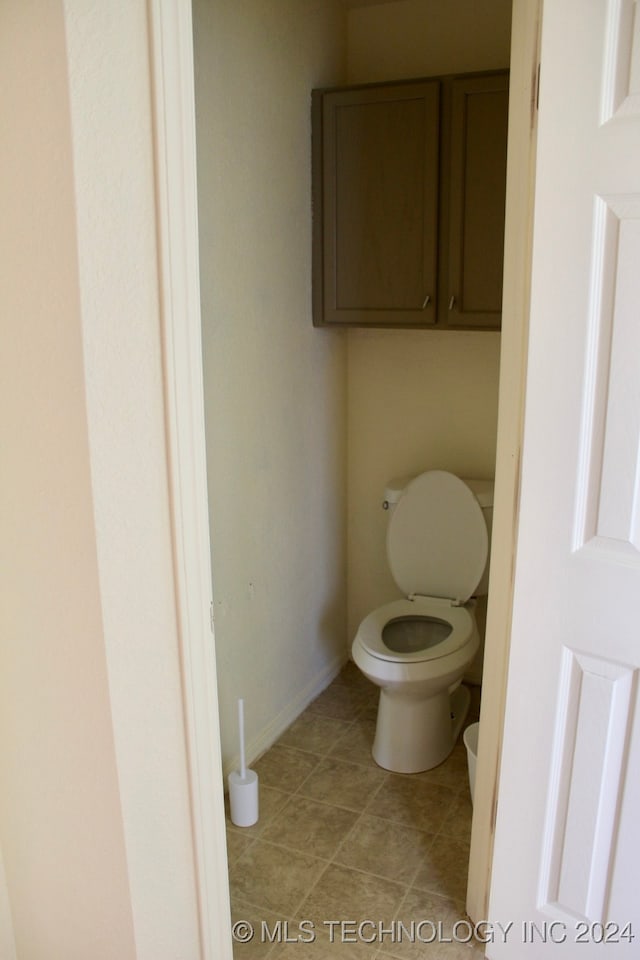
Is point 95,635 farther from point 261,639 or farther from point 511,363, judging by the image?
point 261,639

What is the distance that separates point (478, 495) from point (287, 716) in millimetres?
1014

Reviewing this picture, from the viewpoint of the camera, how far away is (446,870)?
6.68 ft

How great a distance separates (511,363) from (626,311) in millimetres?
287

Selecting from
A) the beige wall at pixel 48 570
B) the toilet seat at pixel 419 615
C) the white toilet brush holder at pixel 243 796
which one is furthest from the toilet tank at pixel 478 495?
the beige wall at pixel 48 570

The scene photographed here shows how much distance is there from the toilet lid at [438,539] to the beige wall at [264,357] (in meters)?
0.33

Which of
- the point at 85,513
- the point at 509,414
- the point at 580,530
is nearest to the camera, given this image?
the point at 85,513

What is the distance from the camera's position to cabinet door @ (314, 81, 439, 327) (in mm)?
2418

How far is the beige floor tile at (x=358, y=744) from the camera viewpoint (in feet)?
8.36

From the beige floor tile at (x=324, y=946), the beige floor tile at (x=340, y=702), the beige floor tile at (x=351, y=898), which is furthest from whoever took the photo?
the beige floor tile at (x=340, y=702)

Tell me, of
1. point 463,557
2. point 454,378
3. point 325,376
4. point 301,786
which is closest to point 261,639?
point 301,786

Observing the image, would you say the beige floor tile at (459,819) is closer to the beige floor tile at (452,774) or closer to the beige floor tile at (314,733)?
the beige floor tile at (452,774)

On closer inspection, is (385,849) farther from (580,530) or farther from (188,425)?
(188,425)

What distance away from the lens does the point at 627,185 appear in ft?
4.26

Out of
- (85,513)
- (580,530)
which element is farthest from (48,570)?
(580,530)
